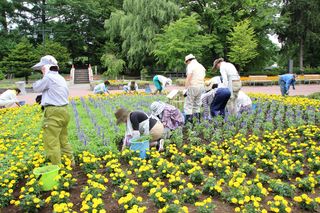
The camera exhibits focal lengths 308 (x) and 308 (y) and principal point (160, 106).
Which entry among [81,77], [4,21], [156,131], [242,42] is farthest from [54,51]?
[156,131]

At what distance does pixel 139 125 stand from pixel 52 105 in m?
1.50

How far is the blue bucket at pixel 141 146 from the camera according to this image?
5.05 meters

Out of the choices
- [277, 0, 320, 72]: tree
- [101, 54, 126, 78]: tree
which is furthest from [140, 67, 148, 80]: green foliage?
[277, 0, 320, 72]: tree

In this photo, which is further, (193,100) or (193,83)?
(193,100)

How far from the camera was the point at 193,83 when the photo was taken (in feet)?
23.4

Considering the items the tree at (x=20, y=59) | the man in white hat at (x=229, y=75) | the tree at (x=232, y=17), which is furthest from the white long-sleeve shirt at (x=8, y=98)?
the tree at (x=232, y=17)

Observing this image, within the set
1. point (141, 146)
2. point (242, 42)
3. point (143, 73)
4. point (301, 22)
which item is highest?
point (301, 22)

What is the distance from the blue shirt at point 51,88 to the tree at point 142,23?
2296cm

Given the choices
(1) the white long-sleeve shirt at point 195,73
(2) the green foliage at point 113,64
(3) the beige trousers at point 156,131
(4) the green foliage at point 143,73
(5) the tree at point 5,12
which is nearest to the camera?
(3) the beige trousers at point 156,131

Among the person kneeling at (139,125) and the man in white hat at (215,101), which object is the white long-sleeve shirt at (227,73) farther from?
the person kneeling at (139,125)

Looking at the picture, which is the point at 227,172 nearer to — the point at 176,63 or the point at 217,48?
the point at 176,63

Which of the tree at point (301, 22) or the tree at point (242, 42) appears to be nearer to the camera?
the tree at point (242, 42)

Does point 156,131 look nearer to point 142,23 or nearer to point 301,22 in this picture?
point 142,23

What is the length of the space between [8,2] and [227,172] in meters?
34.8
